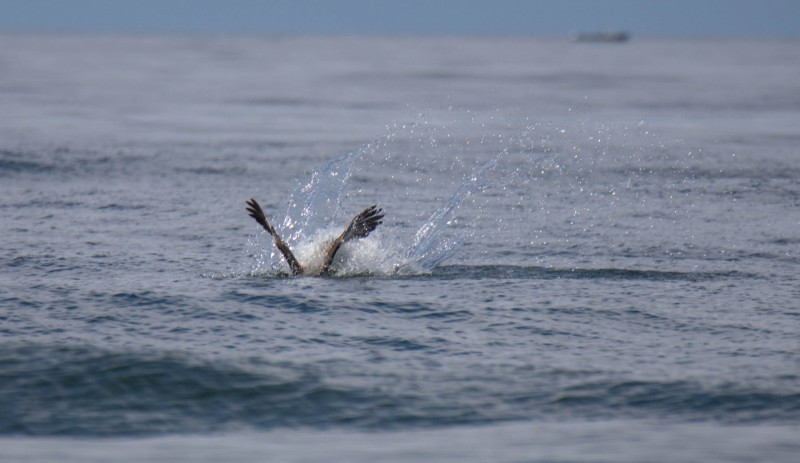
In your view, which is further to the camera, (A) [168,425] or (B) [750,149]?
(B) [750,149]

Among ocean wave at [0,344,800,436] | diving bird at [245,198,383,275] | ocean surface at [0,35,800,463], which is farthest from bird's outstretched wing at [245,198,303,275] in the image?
ocean wave at [0,344,800,436]

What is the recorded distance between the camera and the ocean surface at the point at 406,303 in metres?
9.05

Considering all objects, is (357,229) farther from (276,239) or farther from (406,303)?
(406,303)

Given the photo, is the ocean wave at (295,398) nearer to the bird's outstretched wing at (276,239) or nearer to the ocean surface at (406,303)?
the ocean surface at (406,303)

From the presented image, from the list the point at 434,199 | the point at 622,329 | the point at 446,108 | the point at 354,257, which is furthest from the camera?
the point at 446,108

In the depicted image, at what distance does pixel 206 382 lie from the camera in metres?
10.2

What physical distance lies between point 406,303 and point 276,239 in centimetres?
186

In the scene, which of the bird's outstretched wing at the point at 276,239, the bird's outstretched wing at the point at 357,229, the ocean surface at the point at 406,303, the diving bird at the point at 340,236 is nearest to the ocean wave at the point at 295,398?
the ocean surface at the point at 406,303

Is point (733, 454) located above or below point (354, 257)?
below

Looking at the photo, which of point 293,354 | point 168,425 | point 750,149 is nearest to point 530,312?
point 293,354

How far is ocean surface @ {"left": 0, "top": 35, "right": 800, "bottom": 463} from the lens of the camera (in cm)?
905

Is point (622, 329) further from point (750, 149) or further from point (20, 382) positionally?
point (750, 149)

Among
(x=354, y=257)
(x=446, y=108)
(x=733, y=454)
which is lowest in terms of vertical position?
(x=733, y=454)

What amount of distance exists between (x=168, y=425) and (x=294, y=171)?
14652mm
